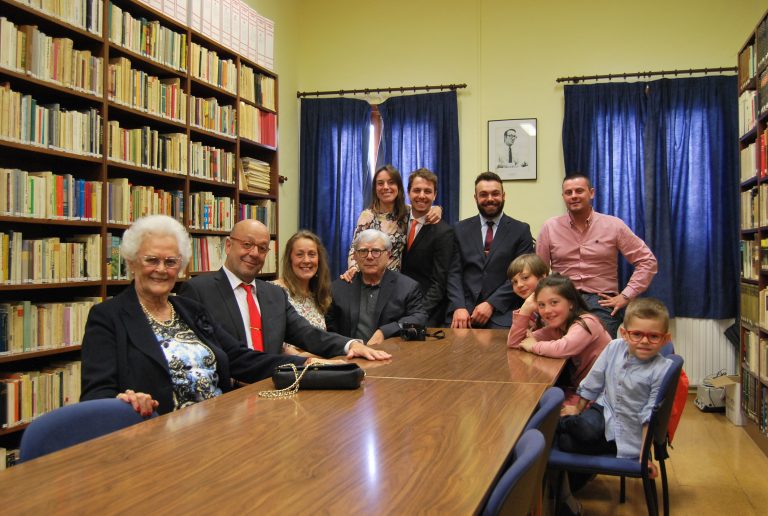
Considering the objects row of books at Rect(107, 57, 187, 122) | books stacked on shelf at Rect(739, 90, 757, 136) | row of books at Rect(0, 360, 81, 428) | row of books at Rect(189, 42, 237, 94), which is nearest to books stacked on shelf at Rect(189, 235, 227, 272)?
row of books at Rect(107, 57, 187, 122)

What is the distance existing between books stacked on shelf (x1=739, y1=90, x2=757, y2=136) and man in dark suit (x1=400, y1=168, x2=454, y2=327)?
7.53ft

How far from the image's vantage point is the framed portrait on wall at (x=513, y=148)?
6117 mm

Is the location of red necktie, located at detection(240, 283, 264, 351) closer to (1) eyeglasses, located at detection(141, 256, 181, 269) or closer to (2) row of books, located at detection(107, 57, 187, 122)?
(1) eyeglasses, located at detection(141, 256, 181, 269)

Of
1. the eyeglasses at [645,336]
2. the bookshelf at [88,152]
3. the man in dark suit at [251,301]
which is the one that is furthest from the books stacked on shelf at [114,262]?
the eyeglasses at [645,336]

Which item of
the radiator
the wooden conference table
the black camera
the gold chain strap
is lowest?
the radiator

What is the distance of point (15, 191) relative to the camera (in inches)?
132

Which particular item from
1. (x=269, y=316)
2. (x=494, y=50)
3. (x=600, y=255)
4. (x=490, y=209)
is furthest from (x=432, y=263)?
(x=494, y=50)

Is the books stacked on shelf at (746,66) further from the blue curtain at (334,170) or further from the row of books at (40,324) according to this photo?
the row of books at (40,324)

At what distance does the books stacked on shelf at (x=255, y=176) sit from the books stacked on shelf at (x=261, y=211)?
4.6 inches

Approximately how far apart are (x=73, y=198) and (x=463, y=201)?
3.67m

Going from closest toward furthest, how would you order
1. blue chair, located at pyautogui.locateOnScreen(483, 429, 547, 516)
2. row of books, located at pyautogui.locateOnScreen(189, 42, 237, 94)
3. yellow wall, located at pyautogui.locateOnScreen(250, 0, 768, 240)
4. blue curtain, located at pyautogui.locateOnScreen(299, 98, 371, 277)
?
blue chair, located at pyautogui.locateOnScreen(483, 429, 547, 516)
row of books, located at pyautogui.locateOnScreen(189, 42, 237, 94)
yellow wall, located at pyautogui.locateOnScreen(250, 0, 768, 240)
blue curtain, located at pyautogui.locateOnScreen(299, 98, 371, 277)

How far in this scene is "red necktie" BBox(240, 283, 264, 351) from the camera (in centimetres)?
302

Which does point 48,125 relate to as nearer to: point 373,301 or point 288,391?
point 373,301

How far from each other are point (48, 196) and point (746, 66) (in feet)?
15.5
